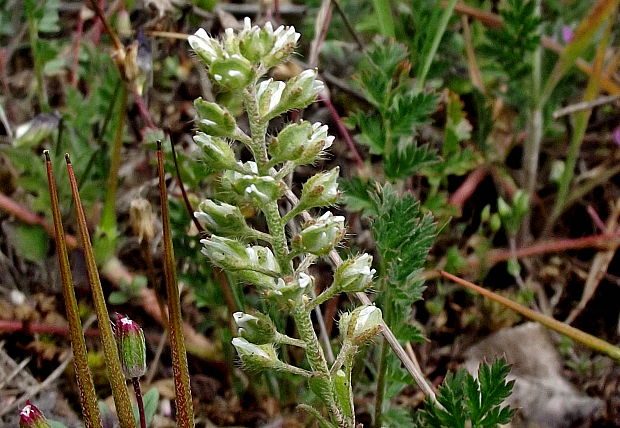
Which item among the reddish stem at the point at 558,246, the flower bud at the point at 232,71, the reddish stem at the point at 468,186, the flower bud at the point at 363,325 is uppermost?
the flower bud at the point at 232,71

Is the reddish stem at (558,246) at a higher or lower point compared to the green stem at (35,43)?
lower

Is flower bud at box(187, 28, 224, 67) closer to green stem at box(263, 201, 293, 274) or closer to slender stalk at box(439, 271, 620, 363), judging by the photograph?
green stem at box(263, 201, 293, 274)

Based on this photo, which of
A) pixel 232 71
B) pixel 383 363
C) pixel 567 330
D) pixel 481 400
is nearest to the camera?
pixel 232 71

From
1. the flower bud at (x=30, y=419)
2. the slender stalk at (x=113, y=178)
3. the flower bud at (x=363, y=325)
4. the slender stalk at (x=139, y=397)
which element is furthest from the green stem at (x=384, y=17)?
the flower bud at (x=30, y=419)

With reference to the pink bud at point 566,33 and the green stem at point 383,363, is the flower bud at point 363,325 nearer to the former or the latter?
the green stem at point 383,363

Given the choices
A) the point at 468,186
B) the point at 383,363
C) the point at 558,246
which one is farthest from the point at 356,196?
the point at 558,246

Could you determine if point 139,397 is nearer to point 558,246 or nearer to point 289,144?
point 289,144
